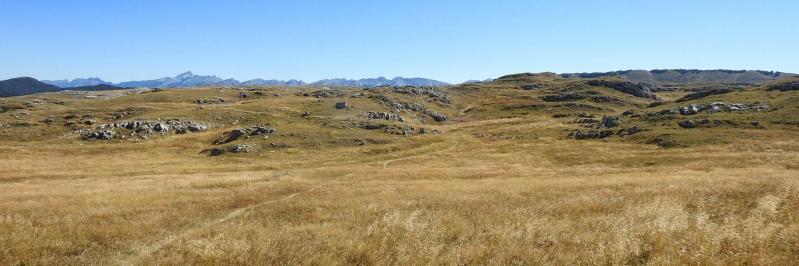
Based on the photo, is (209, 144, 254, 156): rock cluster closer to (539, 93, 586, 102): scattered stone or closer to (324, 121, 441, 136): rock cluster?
(324, 121, 441, 136): rock cluster

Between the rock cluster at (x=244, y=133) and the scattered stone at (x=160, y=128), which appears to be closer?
the rock cluster at (x=244, y=133)

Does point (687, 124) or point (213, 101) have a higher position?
point (213, 101)

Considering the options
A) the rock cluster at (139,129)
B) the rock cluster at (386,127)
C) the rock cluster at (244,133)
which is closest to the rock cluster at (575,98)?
the rock cluster at (386,127)

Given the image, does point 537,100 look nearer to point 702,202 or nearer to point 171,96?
point 171,96

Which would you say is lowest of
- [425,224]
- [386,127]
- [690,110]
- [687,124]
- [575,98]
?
[386,127]

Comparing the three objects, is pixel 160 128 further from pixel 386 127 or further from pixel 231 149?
pixel 386 127

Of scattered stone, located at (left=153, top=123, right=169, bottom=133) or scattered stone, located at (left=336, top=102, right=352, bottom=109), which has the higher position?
scattered stone, located at (left=336, top=102, right=352, bottom=109)

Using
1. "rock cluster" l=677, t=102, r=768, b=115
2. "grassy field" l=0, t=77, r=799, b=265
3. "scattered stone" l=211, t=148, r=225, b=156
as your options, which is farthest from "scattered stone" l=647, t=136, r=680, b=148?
"scattered stone" l=211, t=148, r=225, b=156

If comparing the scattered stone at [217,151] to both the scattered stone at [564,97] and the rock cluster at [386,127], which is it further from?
the scattered stone at [564,97]

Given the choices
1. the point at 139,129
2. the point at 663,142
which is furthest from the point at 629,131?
the point at 139,129


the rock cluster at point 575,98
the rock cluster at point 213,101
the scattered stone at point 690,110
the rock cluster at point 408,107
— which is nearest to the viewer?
the scattered stone at point 690,110

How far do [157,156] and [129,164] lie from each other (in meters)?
11.9

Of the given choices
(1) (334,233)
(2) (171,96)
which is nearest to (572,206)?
(1) (334,233)

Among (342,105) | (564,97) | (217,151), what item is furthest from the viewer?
(564,97)
